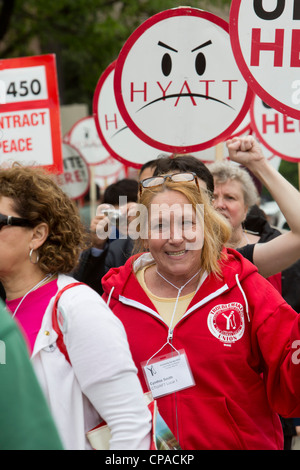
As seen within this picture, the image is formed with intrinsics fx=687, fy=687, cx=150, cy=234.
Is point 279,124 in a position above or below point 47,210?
below

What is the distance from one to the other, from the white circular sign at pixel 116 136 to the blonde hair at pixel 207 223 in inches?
69.6

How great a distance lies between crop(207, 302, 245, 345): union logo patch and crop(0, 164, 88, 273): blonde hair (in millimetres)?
541

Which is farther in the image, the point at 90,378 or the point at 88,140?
the point at 88,140

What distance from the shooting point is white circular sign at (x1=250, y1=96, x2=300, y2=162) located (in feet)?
17.3

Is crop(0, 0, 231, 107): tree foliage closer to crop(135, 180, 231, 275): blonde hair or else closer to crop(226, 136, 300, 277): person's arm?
crop(226, 136, 300, 277): person's arm

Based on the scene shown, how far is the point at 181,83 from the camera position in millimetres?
3742

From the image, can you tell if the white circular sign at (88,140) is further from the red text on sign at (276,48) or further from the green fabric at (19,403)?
the green fabric at (19,403)

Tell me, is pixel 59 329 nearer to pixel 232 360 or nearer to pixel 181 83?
pixel 232 360

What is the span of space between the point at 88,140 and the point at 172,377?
8462 mm

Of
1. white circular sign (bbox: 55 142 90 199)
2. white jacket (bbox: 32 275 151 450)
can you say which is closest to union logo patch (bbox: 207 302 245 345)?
white jacket (bbox: 32 275 151 450)

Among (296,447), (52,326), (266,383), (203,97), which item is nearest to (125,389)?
(52,326)

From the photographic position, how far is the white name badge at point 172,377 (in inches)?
96.7

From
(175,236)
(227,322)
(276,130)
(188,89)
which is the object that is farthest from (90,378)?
(276,130)

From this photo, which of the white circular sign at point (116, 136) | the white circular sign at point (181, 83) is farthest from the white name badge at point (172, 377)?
the white circular sign at point (116, 136)
